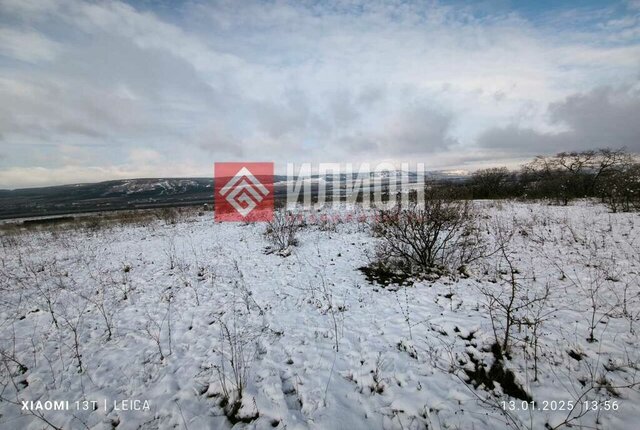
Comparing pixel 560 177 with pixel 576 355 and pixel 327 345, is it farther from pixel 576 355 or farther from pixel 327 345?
pixel 327 345

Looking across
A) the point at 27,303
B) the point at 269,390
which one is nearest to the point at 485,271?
the point at 269,390

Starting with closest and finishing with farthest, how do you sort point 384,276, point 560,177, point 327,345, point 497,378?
point 497,378, point 327,345, point 384,276, point 560,177

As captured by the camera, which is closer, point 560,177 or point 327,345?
point 327,345

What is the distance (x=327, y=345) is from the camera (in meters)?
4.25

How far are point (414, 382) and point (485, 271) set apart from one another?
14.8 feet

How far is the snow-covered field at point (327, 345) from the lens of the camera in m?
2.98

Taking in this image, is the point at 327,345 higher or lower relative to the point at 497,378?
lower

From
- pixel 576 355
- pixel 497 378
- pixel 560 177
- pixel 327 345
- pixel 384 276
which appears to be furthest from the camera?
pixel 560 177

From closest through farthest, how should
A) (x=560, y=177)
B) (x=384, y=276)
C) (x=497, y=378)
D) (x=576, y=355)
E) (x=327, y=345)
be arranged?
(x=497, y=378) → (x=576, y=355) → (x=327, y=345) → (x=384, y=276) → (x=560, y=177)
